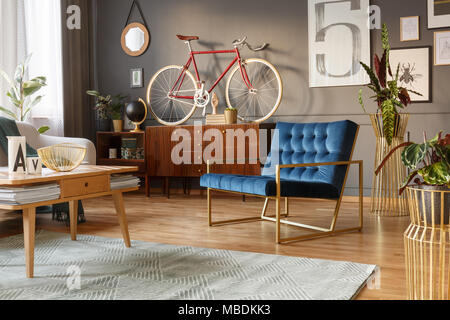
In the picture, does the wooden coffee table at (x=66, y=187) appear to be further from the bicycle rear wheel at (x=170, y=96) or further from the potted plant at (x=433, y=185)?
the bicycle rear wheel at (x=170, y=96)

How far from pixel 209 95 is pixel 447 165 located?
3889mm

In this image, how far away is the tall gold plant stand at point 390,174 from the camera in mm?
3982

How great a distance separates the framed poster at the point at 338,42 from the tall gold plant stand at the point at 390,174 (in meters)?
0.80

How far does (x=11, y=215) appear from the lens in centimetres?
404

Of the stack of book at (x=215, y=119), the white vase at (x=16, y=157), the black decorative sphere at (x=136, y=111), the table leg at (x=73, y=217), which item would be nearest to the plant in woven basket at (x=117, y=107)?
the black decorative sphere at (x=136, y=111)

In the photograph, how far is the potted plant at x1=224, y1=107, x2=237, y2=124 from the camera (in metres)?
4.80

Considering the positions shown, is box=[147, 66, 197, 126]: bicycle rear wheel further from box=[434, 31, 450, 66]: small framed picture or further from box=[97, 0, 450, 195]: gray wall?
box=[434, 31, 450, 66]: small framed picture

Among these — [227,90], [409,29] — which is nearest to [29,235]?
[227,90]

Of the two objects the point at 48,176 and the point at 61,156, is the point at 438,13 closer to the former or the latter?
the point at 61,156

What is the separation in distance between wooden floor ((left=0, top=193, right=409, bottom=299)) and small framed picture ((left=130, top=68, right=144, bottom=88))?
1535 mm

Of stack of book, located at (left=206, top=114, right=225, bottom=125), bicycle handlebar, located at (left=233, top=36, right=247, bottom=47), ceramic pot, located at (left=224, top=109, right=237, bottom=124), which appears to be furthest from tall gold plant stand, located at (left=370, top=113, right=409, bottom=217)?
bicycle handlebar, located at (left=233, top=36, right=247, bottom=47)
